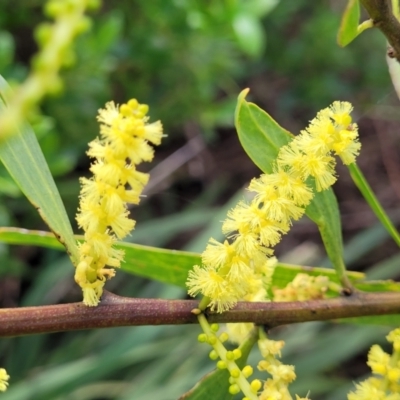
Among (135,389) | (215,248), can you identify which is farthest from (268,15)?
(215,248)

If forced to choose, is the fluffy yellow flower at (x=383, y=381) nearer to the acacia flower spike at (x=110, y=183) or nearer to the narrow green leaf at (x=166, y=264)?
the narrow green leaf at (x=166, y=264)

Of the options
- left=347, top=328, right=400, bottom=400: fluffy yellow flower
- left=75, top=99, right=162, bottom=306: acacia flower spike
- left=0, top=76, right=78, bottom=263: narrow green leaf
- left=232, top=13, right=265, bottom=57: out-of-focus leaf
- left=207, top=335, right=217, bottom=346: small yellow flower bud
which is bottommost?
left=347, top=328, right=400, bottom=400: fluffy yellow flower

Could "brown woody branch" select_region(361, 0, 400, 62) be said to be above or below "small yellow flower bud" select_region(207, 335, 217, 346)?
above

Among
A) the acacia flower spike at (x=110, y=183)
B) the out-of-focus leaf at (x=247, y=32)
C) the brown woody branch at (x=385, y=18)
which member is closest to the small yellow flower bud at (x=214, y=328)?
the acacia flower spike at (x=110, y=183)

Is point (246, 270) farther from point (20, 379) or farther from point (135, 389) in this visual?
point (20, 379)

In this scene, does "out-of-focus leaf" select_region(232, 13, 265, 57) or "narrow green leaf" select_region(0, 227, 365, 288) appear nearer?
"narrow green leaf" select_region(0, 227, 365, 288)

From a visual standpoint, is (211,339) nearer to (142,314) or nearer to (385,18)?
(142,314)

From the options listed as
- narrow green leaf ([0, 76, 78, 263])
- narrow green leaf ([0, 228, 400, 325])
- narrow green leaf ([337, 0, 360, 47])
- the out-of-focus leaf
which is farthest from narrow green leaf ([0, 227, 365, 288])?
the out-of-focus leaf

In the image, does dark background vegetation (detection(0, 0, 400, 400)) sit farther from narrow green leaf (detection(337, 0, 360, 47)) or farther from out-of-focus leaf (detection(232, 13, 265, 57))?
narrow green leaf (detection(337, 0, 360, 47))
